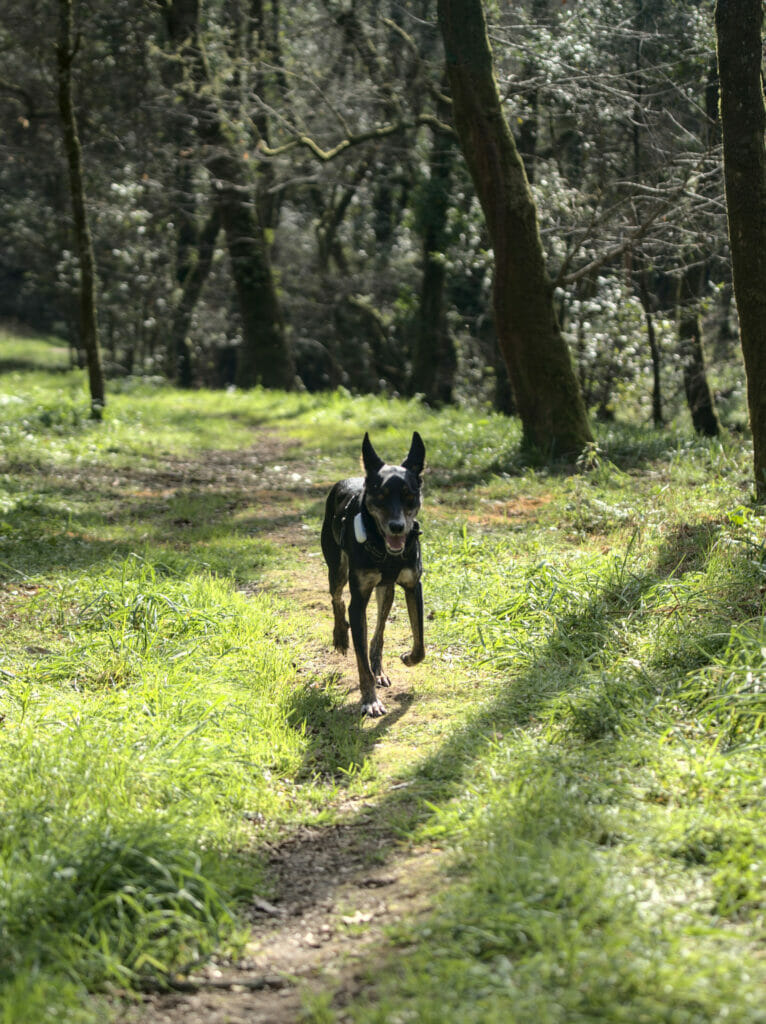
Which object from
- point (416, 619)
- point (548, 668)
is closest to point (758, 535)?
point (548, 668)

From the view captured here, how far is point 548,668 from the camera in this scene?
5.82 metres

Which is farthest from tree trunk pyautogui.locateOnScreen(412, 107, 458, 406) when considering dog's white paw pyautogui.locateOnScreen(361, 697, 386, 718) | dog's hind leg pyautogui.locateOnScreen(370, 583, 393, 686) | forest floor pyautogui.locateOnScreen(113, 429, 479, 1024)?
forest floor pyautogui.locateOnScreen(113, 429, 479, 1024)

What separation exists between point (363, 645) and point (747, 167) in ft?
16.3

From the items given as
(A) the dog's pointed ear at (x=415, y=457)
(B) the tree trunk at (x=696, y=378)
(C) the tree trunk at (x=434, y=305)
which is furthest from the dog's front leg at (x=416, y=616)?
(C) the tree trunk at (x=434, y=305)

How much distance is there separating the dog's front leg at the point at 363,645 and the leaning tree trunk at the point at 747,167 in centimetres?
409

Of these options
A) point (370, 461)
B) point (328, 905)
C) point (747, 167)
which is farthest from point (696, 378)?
point (328, 905)

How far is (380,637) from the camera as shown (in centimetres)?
619

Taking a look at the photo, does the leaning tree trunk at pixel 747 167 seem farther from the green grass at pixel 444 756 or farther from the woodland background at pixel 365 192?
the woodland background at pixel 365 192

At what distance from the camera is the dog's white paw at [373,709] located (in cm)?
557

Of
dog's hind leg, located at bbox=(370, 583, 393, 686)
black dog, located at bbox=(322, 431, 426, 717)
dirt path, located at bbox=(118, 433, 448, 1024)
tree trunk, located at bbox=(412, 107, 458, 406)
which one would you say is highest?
tree trunk, located at bbox=(412, 107, 458, 406)

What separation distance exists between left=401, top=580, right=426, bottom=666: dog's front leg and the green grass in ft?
0.70

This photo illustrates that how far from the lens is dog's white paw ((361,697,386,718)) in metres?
5.57

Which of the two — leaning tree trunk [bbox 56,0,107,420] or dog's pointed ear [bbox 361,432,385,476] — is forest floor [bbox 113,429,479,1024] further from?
leaning tree trunk [bbox 56,0,107,420]

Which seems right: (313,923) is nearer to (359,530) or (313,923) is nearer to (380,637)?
(359,530)
